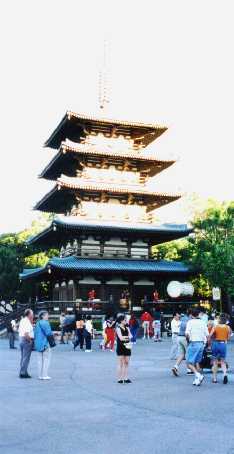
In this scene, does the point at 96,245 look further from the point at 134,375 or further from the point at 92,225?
the point at 134,375

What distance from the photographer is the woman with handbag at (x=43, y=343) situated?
46.3 feet

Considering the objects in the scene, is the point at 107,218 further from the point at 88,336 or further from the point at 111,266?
the point at 88,336

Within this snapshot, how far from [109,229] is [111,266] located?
2.75 meters

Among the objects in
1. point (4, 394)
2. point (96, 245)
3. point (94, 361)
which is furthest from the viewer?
point (96, 245)

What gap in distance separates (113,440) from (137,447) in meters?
0.50

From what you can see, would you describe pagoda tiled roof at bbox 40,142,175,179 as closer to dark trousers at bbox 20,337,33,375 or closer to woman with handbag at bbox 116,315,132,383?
dark trousers at bbox 20,337,33,375

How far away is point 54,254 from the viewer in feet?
200

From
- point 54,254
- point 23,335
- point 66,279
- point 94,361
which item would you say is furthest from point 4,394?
point 54,254

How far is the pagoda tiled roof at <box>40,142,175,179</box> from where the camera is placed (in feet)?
134

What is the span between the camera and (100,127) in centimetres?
4353

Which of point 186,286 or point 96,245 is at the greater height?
point 96,245

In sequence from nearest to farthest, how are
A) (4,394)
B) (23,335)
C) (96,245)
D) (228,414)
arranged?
(228,414), (4,394), (23,335), (96,245)

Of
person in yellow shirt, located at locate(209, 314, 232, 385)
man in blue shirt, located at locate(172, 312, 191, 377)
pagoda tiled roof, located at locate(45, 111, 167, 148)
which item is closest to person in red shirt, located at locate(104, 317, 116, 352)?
man in blue shirt, located at locate(172, 312, 191, 377)

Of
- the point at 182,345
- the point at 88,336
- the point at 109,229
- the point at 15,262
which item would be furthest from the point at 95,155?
the point at 182,345
